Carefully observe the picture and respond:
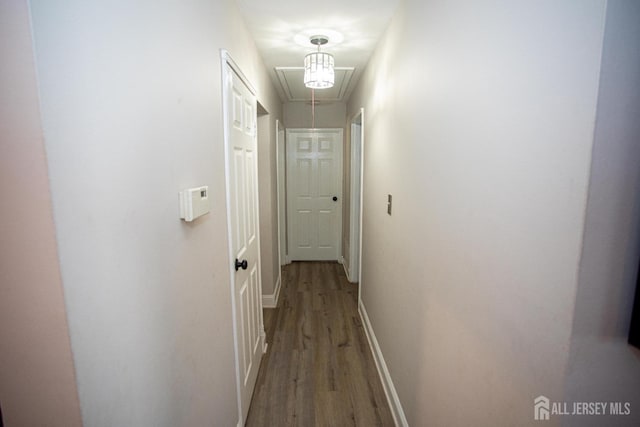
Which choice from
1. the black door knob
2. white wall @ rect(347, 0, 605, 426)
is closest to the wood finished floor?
white wall @ rect(347, 0, 605, 426)

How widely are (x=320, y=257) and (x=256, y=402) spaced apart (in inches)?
112

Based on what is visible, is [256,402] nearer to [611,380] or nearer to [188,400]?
[188,400]

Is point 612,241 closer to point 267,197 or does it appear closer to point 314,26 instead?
point 314,26

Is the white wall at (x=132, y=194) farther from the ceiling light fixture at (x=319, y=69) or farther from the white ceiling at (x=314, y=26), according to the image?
the ceiling light fixture at (x=319, y=69)

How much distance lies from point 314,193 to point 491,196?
3749 millimetres

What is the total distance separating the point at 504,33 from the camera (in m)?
0.80

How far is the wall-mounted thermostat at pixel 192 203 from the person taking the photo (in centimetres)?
100

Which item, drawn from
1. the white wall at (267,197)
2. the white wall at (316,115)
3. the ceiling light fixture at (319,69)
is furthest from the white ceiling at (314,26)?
the white wall at (316,115)

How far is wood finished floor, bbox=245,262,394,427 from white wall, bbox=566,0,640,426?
59.8 inches

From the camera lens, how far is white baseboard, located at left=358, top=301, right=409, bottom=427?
5.73 feet

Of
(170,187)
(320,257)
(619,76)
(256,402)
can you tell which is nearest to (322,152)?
(320,257)

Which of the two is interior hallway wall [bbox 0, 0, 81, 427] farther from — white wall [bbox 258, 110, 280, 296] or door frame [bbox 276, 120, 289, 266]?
door frame [bbox 276, 120, 289, 266]
